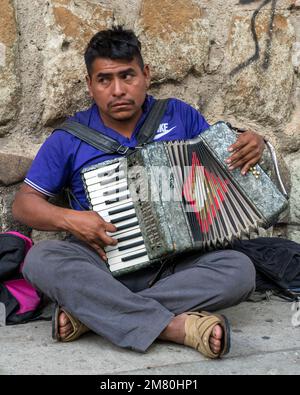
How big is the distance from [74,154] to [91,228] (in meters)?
0.35

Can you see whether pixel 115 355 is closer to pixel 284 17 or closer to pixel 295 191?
pixel 295 191

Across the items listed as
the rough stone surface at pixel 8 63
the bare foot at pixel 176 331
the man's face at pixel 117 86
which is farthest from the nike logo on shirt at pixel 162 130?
the bare foot at pixel 176 331

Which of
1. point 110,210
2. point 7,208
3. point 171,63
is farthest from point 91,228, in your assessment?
point 171,63

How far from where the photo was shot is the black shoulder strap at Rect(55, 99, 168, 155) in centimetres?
275

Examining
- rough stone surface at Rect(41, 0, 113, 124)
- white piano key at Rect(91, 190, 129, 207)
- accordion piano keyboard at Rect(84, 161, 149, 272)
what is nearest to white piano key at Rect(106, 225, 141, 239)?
accordion piano keyboard at Rect(84, 161, 149, 272)

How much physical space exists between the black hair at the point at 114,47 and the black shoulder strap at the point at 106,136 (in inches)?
7.9

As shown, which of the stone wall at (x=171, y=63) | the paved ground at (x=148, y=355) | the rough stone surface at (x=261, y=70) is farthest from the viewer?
the rough stone surface at (x=261, y=70)

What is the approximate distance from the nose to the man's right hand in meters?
0.47

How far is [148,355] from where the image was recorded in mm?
2361

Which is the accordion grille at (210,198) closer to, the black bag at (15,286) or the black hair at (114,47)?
the black hair at (114,47)

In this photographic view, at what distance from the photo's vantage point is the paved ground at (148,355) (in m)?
2.24

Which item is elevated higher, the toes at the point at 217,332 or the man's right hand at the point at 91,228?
the man's right hand at the point at 91,228

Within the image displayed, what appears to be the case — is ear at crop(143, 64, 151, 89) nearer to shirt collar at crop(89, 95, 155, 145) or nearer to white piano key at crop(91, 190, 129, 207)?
shirt collar at crop(89, 95, 155, 145)

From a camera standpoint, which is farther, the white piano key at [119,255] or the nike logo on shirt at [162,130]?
the nike logo on shirt at [162,130]
